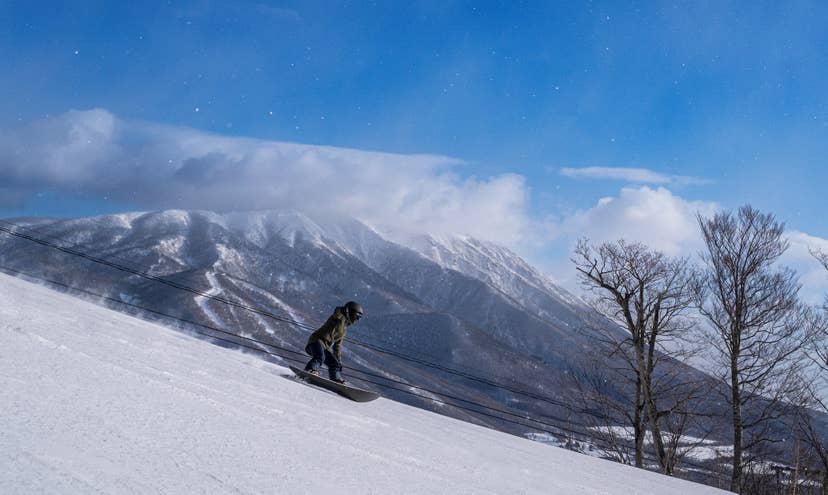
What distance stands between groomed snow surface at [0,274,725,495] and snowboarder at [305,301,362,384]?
9.81ft

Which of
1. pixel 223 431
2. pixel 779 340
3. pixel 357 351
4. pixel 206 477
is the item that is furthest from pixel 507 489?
pixel 357 351

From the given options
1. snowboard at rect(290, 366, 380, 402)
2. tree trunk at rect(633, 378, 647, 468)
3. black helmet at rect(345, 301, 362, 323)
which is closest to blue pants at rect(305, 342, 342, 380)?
black helmet at rect(345, 301, 362, 323)

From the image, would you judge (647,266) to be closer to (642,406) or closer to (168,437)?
(642,406)

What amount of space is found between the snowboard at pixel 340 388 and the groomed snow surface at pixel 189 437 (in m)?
1.28

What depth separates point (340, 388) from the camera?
301 inches

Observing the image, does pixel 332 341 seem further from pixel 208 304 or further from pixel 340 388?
pixel 208 304

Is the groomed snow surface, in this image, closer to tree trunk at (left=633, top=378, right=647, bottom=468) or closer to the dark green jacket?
the dark green jacket

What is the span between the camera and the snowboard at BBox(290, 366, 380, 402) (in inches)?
291

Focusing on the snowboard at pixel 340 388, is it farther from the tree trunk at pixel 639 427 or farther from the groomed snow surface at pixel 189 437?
the tree trunk at pixel 639 427

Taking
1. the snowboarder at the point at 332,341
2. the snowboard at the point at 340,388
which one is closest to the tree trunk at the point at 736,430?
the snowboarder at the point at 332,341

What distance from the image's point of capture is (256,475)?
2.53 m

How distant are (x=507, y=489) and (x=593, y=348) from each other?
69.3ft

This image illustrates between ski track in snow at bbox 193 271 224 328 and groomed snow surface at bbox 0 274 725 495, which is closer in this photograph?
groomed snow surface at bbox 0 274 725 495

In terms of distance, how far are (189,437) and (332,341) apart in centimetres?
655
